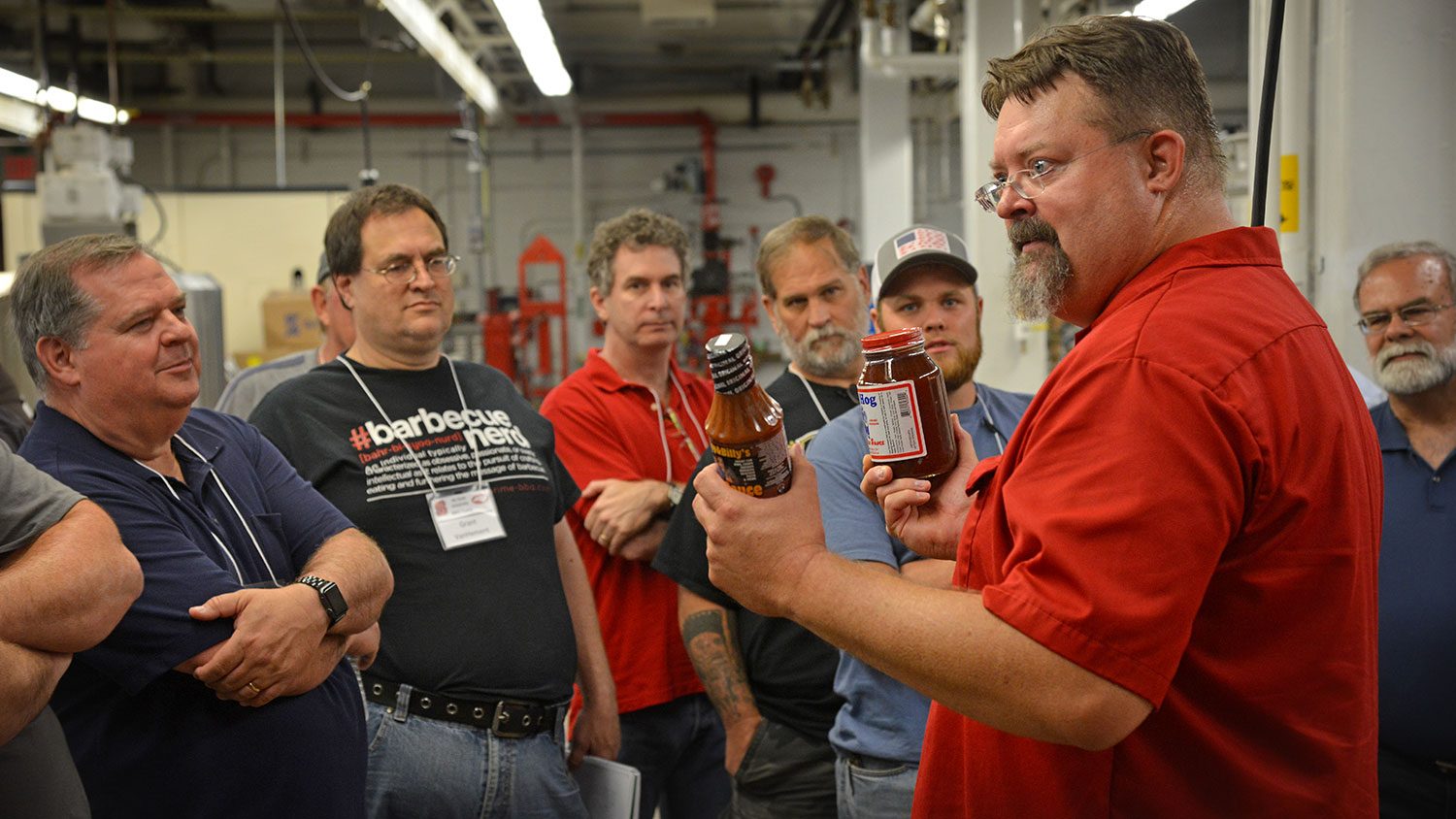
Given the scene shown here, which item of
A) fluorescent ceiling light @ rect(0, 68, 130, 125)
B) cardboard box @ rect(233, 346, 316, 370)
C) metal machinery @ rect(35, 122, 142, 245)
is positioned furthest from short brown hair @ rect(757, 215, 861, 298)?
cardboard box @ rect(233, 346, 316, 370)

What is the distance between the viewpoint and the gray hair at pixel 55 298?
1.75 meters

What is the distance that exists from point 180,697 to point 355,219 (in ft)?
3.63

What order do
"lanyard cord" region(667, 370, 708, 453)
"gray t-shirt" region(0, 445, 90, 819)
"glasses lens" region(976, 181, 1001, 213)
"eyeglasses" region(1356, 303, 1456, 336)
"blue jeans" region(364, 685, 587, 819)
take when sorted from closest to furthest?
"glasses lens" region(976, 181, 1001, 213) → "gray t-shirt" region(0, 445, 90, 819) → "blue jeans" region(364, 685, 587, 819) → "eyeglasses" region(1356, 303, 1456, 336) → "lanyard cord" region(667, 370, 708, 453)

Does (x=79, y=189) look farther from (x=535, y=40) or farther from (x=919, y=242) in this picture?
(x=919, y=242)

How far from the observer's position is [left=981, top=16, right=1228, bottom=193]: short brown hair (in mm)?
1130

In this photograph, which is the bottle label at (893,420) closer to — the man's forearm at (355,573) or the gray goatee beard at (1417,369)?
the man's forearm at (355,573)

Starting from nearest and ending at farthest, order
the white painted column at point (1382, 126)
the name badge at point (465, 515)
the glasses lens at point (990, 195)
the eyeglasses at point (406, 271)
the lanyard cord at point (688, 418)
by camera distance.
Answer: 1. the glasses lens at point (990, 195)
2. the name badge at point (465, 515)
3. the eyeglasses at point (406, 271)
4. the white painted column at point (1382, 126)
5. the lanyard cord at point (688, 418)

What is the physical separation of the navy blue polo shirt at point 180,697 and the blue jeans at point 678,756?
85 cm

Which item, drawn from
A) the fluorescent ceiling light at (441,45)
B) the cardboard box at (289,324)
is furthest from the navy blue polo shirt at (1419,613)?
the cardboard box at (289,324)

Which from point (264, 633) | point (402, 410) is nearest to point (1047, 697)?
point (264, 633)

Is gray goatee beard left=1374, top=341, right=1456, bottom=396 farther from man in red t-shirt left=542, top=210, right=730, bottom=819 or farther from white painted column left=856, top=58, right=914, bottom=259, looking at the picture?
white painted column left=856, top=58, right=914, bottom=259

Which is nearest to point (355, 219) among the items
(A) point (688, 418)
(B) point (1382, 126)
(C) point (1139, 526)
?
(A) point (688, 418)

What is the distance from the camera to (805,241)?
2.63 meters

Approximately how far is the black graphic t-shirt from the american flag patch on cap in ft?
2.81
